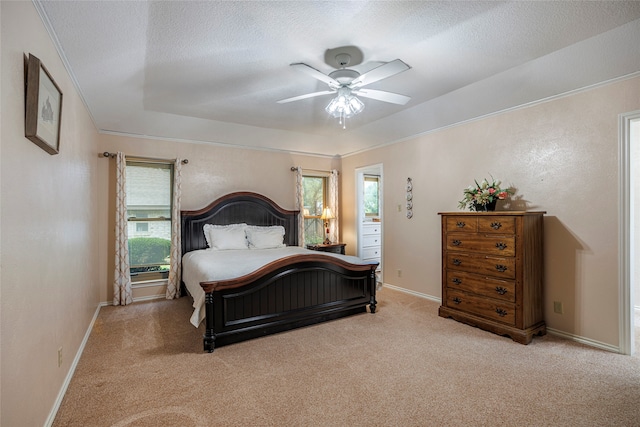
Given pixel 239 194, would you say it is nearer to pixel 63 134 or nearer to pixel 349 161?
pixel 349 161

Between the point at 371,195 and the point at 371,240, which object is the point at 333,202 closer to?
the point at 371,240

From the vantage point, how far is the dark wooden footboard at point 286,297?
9.78ft

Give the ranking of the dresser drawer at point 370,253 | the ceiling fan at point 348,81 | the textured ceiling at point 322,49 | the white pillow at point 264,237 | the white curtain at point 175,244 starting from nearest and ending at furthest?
the textured ceiling at point 322,49 → the ceiling fan at point 348,81 → the white curtain at point 175,244 → the white pillow at point 264,237 → the dresser drawer at point 370,253

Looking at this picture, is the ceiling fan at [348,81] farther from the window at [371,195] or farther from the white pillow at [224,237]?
the window at [371,195]

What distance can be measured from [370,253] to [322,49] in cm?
436

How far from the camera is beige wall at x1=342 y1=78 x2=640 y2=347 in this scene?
285cm

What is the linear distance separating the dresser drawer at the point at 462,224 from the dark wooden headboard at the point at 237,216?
2.84m

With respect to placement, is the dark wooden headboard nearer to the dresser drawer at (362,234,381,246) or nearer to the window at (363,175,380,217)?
the dresser drawer at (362,234,381,246)

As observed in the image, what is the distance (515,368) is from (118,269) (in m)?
4.81

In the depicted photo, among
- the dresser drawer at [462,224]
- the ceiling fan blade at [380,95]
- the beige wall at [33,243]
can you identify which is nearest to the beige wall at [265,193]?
the beige wall at [33,243]

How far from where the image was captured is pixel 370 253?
6.25 m

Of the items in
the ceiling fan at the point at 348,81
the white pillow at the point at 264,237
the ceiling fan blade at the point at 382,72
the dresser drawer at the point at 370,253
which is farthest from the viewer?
the dresser drawer at the point at 370,253

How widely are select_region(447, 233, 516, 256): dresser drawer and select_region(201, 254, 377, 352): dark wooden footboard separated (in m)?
1.03

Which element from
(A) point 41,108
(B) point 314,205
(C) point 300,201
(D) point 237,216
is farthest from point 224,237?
(A) point 41,108
